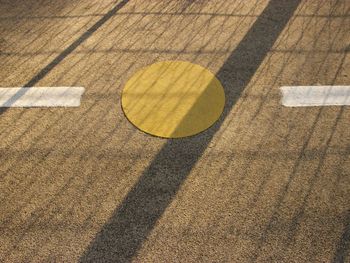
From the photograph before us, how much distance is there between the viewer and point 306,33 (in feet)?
20.4

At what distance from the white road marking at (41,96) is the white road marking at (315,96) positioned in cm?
296

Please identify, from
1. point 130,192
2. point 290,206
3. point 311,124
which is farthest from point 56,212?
point 311,124

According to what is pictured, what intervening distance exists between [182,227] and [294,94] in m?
2.59

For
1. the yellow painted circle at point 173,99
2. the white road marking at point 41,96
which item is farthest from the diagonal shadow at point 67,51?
the yellow painted circle at point 173,99

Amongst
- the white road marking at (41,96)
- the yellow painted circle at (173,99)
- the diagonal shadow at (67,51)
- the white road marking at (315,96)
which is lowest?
the white road marking at (315,96)

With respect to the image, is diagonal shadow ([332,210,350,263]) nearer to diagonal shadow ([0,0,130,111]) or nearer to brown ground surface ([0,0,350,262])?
brown ground surface ([0,0,350,262])

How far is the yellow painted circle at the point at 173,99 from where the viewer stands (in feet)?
16.1

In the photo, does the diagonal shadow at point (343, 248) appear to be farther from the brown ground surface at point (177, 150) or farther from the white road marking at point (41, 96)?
the white road marking at point (41, 96)

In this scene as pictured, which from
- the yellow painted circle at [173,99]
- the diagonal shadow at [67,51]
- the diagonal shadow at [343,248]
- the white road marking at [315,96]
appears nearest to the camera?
the diagonal shadow at [343,248]

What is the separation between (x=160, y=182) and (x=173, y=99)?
1.37 m

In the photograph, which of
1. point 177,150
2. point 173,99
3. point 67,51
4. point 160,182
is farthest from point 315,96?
point 67,51

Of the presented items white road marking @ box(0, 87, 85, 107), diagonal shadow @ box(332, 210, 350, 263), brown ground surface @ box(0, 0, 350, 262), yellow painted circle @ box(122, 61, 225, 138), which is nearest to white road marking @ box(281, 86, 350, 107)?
brown ground surface @ box(0, 0, 350, 262)

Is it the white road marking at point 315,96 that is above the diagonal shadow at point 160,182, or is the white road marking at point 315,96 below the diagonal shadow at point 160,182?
below

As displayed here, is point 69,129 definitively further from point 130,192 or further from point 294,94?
point 294,94
